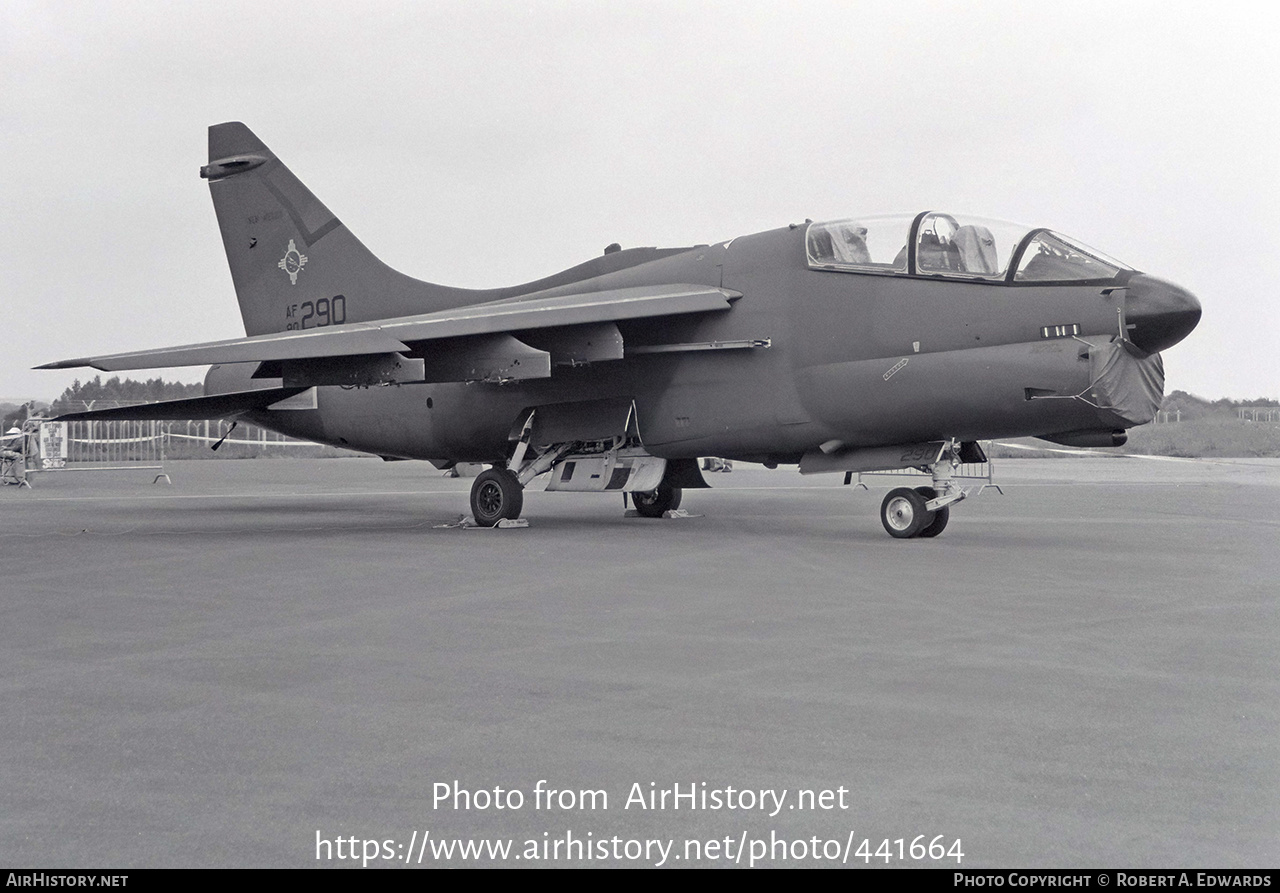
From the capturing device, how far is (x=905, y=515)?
1093 centimetres

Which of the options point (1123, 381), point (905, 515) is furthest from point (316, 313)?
point (1123, 381)

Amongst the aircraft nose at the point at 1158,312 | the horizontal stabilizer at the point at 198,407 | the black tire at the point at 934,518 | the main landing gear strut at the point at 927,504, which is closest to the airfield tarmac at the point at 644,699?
the main landing gear strut at the point at 927,504

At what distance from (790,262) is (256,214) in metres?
8.42

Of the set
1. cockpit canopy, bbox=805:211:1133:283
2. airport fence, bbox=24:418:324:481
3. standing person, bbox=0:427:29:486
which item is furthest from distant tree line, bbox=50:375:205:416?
cockpit canopy, bbox=805:211:1133:283

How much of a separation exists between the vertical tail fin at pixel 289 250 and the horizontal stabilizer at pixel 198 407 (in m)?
1.30

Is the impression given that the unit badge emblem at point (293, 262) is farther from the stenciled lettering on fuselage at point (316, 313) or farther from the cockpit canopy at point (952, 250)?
the cockpit canopy at point (952, 250)

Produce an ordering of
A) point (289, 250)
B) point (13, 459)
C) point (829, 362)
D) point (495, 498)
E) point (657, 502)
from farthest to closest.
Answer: point (13, 459), point (289, 250), point (657, 502), point (495, 498), point (829, 362)

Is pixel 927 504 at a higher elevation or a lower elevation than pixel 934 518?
higher

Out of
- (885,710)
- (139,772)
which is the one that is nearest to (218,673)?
(139,772)

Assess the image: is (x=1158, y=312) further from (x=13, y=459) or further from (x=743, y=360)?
(x=13, y=459)

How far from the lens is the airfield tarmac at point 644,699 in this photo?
2859 mm

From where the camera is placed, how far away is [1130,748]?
3504 millimetres

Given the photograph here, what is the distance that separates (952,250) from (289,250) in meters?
9.56

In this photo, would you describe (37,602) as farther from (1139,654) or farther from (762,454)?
(762,454)
